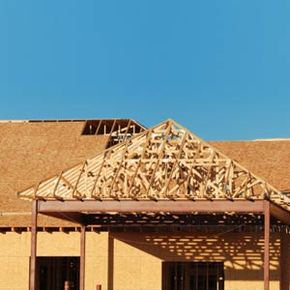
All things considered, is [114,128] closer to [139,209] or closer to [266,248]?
[139,209]

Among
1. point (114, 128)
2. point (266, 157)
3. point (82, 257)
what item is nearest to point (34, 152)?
point (114, 128)

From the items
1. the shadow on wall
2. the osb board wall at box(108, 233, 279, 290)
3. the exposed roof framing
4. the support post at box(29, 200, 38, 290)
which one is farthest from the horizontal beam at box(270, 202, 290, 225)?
the support post at box(29, 200, 38, 290)

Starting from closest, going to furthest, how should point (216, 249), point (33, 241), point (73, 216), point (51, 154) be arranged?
point (33, 241), point (73, 216), point (216, 249), point (51, 154)

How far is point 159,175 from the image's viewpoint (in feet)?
125

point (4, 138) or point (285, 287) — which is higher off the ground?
point (4, 138)

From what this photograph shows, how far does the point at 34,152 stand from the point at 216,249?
13.3 metres

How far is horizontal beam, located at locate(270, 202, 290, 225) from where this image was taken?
37469mm

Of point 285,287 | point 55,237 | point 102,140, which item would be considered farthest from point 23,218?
point 285,287

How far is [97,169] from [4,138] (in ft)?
56.7

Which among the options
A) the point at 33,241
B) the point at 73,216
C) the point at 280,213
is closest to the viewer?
the point at 33,241

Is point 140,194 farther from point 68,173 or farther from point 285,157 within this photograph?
point 285,157

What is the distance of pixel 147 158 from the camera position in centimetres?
3900

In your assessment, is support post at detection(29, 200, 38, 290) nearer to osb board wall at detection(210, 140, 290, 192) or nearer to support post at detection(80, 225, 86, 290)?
support post at detection(80, 225, 86, 290)

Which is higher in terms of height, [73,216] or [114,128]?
[114,128]
